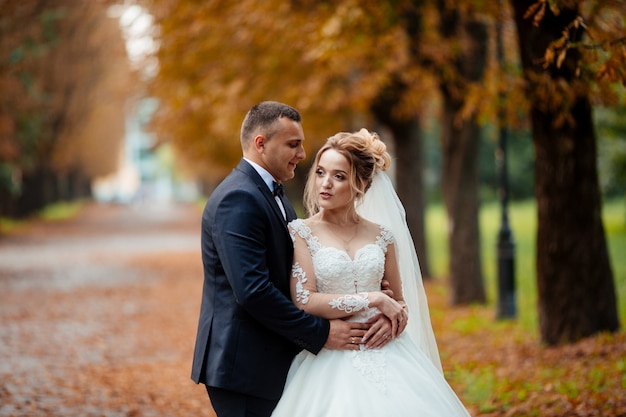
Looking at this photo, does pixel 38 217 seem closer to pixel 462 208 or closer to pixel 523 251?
pixel 523 251

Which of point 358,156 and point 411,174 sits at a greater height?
point 411,174

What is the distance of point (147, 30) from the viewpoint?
13344mm

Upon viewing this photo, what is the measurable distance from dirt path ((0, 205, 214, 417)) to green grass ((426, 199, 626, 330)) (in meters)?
5.26

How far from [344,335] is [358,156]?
0.91 meters

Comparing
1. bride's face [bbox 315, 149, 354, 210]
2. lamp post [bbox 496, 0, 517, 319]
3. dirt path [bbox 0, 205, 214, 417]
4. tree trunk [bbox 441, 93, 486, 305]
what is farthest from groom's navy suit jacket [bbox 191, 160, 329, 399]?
tree trunk [bbox 441, 93, 486, 305]

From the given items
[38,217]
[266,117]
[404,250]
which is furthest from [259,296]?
[38,217]

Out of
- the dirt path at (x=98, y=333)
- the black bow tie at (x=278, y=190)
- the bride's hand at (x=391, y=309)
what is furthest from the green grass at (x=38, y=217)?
the bride's hand at (x=391, y=309)

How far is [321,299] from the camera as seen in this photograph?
3.82 m

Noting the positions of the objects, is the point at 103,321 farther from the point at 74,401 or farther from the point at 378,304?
the point at 378,304

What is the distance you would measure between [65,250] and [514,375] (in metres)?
21.1

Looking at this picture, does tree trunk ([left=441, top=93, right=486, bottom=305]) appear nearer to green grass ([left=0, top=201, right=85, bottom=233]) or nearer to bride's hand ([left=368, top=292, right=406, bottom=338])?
bride's hand ([left=368, top=292, right=406, bottom=338])

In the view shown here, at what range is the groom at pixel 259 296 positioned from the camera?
3.67m

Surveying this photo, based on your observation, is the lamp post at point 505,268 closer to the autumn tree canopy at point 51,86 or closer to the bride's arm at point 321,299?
the bride's arm at point 321,299

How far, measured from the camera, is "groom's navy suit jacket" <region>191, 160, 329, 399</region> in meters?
3.64
